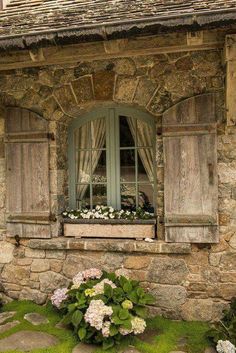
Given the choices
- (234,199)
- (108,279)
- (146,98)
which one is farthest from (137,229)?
(146,98)

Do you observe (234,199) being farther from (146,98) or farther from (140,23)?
(140,23)

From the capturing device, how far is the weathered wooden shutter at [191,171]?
12.5 feet

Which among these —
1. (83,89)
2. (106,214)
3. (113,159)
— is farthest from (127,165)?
(83,89)

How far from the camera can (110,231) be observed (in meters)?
4.21

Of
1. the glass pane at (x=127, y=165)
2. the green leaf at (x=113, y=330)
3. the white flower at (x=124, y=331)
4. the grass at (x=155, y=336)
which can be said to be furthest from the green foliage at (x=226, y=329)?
the glass pane at (x=127, y=165)

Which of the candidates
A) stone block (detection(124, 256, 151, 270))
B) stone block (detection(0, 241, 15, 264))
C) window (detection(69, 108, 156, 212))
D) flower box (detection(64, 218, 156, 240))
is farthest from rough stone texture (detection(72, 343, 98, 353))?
window (detection(69, 108, 156, 212))

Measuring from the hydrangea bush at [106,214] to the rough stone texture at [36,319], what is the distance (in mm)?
1219

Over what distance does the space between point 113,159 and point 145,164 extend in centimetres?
42

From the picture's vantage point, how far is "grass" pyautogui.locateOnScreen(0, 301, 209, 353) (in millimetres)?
3385

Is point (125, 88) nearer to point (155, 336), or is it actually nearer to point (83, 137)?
point (83, 137)

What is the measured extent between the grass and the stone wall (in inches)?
6.1

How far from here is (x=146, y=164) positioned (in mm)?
4414

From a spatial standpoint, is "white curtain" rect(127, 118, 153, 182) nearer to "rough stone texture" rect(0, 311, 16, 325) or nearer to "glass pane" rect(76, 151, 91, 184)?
Result: "glass pane" rect(76, 151, 91, 184)

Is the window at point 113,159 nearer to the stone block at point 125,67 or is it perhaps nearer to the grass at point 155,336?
the stone block at point 125,67
